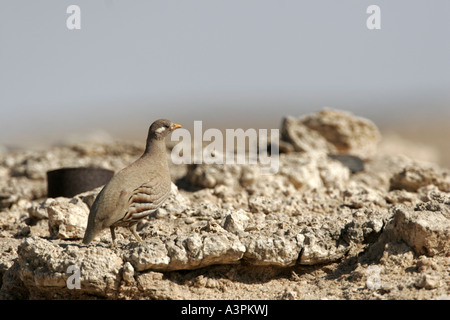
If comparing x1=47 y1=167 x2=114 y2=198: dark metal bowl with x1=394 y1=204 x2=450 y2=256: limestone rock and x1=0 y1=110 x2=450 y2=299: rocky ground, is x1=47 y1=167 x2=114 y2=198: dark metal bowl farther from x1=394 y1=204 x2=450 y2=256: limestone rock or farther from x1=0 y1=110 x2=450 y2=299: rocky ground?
x1=394 y1=204 x2=450 y2=256: limestone rock

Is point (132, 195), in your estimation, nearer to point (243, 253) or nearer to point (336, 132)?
point (243, 253)

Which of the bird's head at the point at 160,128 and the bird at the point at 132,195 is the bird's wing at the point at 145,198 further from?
the bird's head at the point at 160,128

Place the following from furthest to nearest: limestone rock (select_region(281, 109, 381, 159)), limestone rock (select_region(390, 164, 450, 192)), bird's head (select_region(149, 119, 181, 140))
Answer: limestone rock (select_region(281, 109, 381, 159)) → limestone rock (select_region(390, 164, 450, 192)) → bird's head (select_region(149, 119, 181, 140))

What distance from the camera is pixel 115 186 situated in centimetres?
630

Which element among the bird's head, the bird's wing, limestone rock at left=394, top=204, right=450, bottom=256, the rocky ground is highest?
the bird's head

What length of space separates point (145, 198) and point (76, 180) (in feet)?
14.6

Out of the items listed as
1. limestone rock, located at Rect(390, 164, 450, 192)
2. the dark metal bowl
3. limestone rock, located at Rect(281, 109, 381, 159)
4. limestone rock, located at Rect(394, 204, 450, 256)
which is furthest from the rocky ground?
limestone rock, located at Rect(281, 109, 381, 159)

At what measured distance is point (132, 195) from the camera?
6.27 m

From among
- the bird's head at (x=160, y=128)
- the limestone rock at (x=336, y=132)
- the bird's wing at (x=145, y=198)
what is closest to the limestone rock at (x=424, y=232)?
the bird's wing at (x=145, y=198)

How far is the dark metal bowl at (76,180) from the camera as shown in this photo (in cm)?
1037

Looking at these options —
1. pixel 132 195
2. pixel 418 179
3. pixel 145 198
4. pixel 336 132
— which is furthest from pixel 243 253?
pixel 336 132

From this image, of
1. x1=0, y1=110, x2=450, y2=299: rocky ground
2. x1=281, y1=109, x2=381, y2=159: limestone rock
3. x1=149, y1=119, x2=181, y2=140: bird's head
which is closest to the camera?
x1=0, y1=110, x2=450, y2=299: rocky ground

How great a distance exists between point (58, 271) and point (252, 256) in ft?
6.59

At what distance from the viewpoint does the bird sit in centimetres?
615
